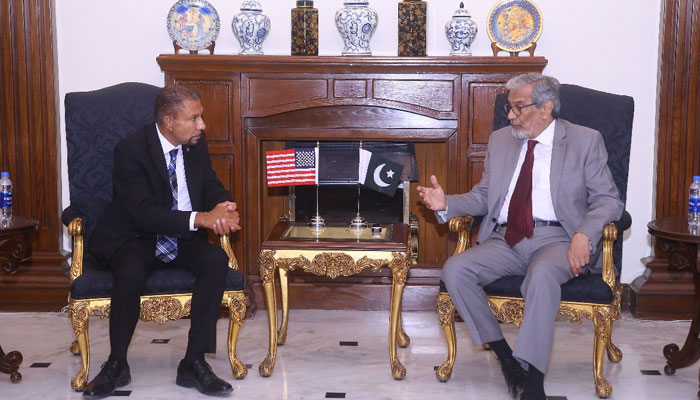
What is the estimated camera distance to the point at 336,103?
4938mm

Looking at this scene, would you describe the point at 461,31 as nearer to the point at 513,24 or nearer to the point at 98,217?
the point at 513,24

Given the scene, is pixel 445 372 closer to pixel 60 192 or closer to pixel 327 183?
pixel 327 183

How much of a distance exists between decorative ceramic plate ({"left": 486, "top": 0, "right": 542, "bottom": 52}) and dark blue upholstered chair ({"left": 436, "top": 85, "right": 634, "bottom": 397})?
1.97 ft

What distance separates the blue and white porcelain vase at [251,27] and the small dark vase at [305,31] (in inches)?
6.2

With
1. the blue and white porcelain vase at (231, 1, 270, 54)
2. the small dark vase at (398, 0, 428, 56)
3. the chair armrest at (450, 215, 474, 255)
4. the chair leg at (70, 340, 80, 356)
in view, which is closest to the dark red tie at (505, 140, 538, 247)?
the chair armrest at (450, 215, 474, 255)

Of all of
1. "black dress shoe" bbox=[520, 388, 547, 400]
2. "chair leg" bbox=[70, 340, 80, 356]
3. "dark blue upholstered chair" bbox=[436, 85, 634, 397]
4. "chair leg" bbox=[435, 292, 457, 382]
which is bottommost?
"chair leg" bbox=[70, 340, 80, 356]

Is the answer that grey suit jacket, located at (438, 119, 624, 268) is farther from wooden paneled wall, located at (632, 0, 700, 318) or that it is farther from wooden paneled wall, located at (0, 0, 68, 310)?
wooden paneled wall, located at (0, 0, 68, 310)

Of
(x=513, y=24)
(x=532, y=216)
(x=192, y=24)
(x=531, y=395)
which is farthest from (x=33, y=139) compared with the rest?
(x=531, y=395)

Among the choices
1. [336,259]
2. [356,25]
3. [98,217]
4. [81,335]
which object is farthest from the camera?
[356,25]

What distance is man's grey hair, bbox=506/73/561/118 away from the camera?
3.98 meters

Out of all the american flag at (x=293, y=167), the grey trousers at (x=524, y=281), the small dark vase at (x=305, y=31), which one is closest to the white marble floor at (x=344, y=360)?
the grey trousers at (x=524, y=281)

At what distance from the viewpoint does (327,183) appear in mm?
5211

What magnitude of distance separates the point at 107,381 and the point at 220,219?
0.80m

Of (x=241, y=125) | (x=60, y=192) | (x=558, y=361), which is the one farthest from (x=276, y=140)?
(x=558, y=361)
